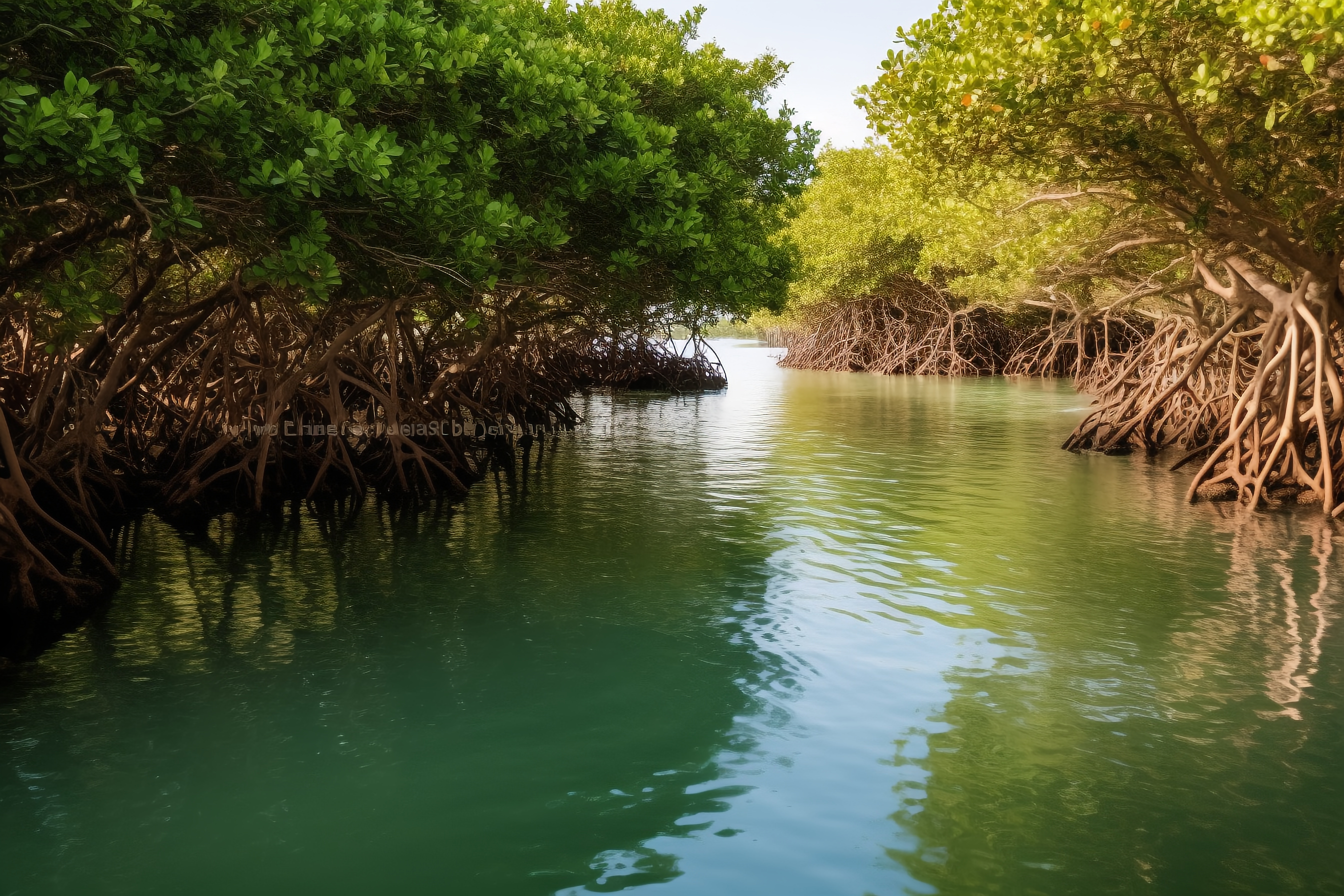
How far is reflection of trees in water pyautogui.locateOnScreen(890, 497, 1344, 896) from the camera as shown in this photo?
392 cm

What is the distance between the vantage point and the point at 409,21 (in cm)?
694

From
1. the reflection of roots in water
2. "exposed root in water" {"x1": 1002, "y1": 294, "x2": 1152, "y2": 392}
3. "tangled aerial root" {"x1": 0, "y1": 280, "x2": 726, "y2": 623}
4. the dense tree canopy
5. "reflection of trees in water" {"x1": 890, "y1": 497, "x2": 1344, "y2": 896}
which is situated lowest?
"reflection of trees in water" {"x1": 890, "y1": 497, "x2": 1344, "y2": 896}

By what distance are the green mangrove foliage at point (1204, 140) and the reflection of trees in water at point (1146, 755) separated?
352 centimetres

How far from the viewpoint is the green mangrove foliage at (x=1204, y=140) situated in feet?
24.8

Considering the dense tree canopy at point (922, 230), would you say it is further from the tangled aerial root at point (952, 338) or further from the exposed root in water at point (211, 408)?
the exposed root in water at point (211, 408)

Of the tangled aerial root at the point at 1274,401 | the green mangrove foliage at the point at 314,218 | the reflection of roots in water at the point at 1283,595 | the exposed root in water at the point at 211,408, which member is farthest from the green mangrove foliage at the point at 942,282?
the exposed root in water at the point at 211,408

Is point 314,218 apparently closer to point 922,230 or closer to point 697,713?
point 697,713

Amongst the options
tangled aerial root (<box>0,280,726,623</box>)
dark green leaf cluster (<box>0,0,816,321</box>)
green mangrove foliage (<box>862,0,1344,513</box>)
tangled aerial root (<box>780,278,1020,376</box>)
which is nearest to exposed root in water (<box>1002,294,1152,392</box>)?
tangled aerial root (<box>780,278,1020,376</box>)

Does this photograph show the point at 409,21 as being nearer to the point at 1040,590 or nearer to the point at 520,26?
the point at 520,26

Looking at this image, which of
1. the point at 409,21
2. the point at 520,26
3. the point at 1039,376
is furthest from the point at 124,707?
the point at 1039,376

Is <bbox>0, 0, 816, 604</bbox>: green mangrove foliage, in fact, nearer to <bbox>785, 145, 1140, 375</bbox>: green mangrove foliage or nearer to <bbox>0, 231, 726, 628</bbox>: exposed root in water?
<bbox>0, 231, 726, 628</bbox>: exposed root in water

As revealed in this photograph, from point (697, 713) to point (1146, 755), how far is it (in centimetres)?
219

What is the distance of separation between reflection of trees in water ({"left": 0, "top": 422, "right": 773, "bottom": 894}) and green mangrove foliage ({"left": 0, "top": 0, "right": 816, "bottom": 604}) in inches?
56.6

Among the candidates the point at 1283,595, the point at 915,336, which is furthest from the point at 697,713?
the point at 915,336
